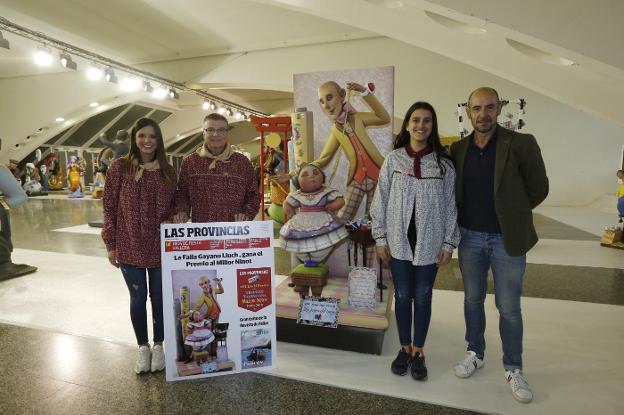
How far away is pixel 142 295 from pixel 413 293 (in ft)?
5.09

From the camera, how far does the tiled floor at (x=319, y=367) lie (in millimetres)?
1911

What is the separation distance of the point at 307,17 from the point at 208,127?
550cm

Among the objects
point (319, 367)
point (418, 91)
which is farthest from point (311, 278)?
point (418, 91)

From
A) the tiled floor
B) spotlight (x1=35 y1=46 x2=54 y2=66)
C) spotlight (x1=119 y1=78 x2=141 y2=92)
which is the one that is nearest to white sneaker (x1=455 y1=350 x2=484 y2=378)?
the tiled floor

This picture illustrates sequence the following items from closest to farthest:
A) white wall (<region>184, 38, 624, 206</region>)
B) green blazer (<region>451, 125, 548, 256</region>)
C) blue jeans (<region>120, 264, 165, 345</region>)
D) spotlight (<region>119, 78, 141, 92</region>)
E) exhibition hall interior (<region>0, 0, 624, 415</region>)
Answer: green blazer (<region>451, 125, 548, 256</region>) < exhibition hall interior (<region>0, 0, 624, 415</region>) < blue jeans (<region>120, 264, 165, 345</region>) < white wall (<region>184, 38, 624, 206</region>) < spotlight (<region>119, 78, 141, 92</region>)

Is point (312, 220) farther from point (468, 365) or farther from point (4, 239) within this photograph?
point (4, 239)

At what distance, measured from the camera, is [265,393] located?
78.3 inches

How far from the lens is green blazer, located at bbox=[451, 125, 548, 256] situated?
1.80 metres

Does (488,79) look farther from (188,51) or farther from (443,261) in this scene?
(443,261)

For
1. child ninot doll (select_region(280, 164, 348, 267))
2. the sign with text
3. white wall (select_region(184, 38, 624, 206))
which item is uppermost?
white wall (select_region(184, 38, 624, 206))

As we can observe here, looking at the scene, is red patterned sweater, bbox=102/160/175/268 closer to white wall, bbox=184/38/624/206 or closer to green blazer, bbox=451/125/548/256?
green blazer, bbox=451/125/548/256

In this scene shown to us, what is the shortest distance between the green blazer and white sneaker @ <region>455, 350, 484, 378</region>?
2.42ft

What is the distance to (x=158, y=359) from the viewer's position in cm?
222

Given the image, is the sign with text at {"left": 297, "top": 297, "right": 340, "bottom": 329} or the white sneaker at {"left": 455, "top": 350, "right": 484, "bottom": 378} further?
the sign with text at {"left": 297, "top": 297, "right": 340, "bottom": 329}
